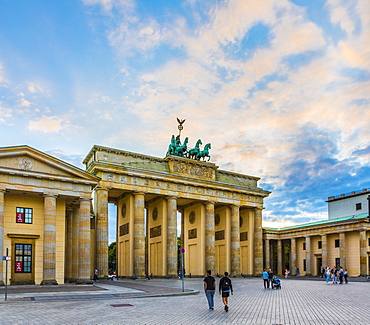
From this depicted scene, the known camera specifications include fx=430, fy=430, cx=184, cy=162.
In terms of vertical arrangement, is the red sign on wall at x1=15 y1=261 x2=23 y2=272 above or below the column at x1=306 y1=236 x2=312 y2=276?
above

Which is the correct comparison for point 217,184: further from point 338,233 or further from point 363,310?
point 363,310

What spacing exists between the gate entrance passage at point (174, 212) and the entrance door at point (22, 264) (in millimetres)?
13838

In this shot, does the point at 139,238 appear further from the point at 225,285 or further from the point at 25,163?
the point at 225,285

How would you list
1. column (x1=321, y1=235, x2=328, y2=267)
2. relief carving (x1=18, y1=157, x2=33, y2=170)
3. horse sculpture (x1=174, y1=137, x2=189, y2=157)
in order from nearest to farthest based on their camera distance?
1. relief carving (x1=18, y1=157, x2=33, y2=170)
2. horse sculpture (x1=174, y1=137, x2=189, y2=157)
3. column (x1=321, y1=235, x2=328, y2=267)

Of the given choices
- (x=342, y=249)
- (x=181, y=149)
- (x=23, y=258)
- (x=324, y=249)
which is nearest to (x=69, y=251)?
(x=23, y=258)

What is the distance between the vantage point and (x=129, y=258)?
177 ft

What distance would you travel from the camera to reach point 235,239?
2512 inches

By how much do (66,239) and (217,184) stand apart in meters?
26.6

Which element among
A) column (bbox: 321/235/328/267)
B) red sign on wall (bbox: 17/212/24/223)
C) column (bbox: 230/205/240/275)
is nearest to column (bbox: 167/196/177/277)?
column (bbox: 230/205/240/275)

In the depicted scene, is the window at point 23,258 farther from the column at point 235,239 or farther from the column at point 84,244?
the column at point 235,239

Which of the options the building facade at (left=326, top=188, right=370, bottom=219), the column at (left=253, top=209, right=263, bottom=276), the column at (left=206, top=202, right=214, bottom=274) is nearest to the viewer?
Result: the column at (left=206, top=202, right=214, bottom=274)

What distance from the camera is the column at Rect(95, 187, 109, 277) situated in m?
48.9

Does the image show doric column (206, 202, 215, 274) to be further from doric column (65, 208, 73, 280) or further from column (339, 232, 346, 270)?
doric column (65, 208, 73, 280)

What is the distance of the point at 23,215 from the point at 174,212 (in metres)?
24.6
